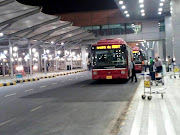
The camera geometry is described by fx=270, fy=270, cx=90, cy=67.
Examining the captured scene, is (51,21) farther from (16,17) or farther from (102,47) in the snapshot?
(102,47)

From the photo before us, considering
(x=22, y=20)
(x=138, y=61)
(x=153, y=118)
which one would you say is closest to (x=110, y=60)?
(x=22, y=20)

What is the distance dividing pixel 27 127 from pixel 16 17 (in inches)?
650

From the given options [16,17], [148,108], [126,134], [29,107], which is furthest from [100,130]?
[16,17]

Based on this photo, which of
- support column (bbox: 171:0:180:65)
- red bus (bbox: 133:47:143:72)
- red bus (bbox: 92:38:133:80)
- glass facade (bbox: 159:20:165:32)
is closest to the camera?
red bus (bbox: 92:38:133:80)

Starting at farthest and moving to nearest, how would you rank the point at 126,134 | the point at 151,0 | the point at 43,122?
1. the point at 151,0
2. the point at 43,122
3. the point at 126,134

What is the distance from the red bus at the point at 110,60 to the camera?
19.4 m

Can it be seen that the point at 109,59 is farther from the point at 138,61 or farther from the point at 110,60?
the point at 138,61

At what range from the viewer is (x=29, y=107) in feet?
34.6

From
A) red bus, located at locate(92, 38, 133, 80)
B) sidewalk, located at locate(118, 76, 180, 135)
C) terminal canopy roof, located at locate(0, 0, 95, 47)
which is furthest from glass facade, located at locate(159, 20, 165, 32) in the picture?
sidewalk, located at locate(118, 76, 180, 135)

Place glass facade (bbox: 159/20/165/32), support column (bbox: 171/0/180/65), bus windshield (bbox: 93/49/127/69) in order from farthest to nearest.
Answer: glass facade (bbox: 159/20/165/32), support column (bbox: 171/0/180/65), bus windshield (bbox: 93/49/127/69)

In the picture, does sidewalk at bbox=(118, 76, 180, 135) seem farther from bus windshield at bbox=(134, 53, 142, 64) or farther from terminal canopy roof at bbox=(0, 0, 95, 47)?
bus windshield at bbox=(134, 53, 142, 64)

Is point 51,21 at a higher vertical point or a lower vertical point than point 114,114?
higher

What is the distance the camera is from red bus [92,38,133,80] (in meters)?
19.4

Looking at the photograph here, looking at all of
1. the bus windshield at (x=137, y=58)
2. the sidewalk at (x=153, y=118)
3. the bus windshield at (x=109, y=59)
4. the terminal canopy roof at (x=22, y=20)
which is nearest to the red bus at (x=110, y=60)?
the bus windshield at (x=109, y=59)
